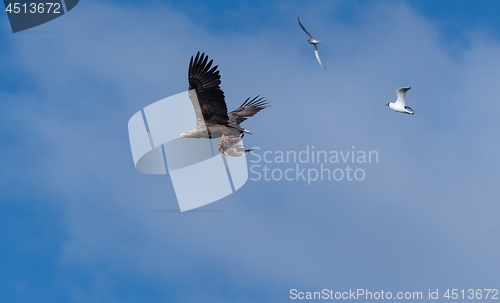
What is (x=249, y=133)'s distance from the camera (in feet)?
78.7

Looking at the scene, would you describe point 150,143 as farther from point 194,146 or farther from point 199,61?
point 199,61

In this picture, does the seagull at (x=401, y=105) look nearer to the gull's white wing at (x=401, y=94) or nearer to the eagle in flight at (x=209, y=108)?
the gull's white wing at (x=401, y=94)

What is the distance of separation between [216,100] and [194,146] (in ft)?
14.6

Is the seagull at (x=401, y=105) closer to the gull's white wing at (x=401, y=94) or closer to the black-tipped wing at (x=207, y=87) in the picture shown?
the gull's white wing at (x=401, y=94)

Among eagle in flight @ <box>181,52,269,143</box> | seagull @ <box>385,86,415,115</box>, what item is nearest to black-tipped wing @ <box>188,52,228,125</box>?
eagle in flight @ <box>181,52,269,143</box>

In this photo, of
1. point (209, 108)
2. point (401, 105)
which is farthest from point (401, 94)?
point (209, 108)

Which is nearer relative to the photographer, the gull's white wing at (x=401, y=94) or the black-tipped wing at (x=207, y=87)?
the black-tipped wing at (x=207, y=87)

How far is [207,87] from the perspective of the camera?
72.6 ft

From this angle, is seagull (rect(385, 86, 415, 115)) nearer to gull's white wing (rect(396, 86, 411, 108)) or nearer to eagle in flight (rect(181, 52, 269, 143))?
gull's white wing (rect(396, 86, 411, 108))

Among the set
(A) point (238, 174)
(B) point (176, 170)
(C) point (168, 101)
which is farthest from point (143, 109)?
(A) point (238, 174)

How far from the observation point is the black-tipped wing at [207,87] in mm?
21719

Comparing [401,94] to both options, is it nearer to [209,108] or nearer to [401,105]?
[401,105]

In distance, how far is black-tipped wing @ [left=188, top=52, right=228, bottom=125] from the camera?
855 inches

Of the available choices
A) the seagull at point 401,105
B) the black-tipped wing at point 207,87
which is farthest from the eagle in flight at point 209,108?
the seagull at point 401,105
